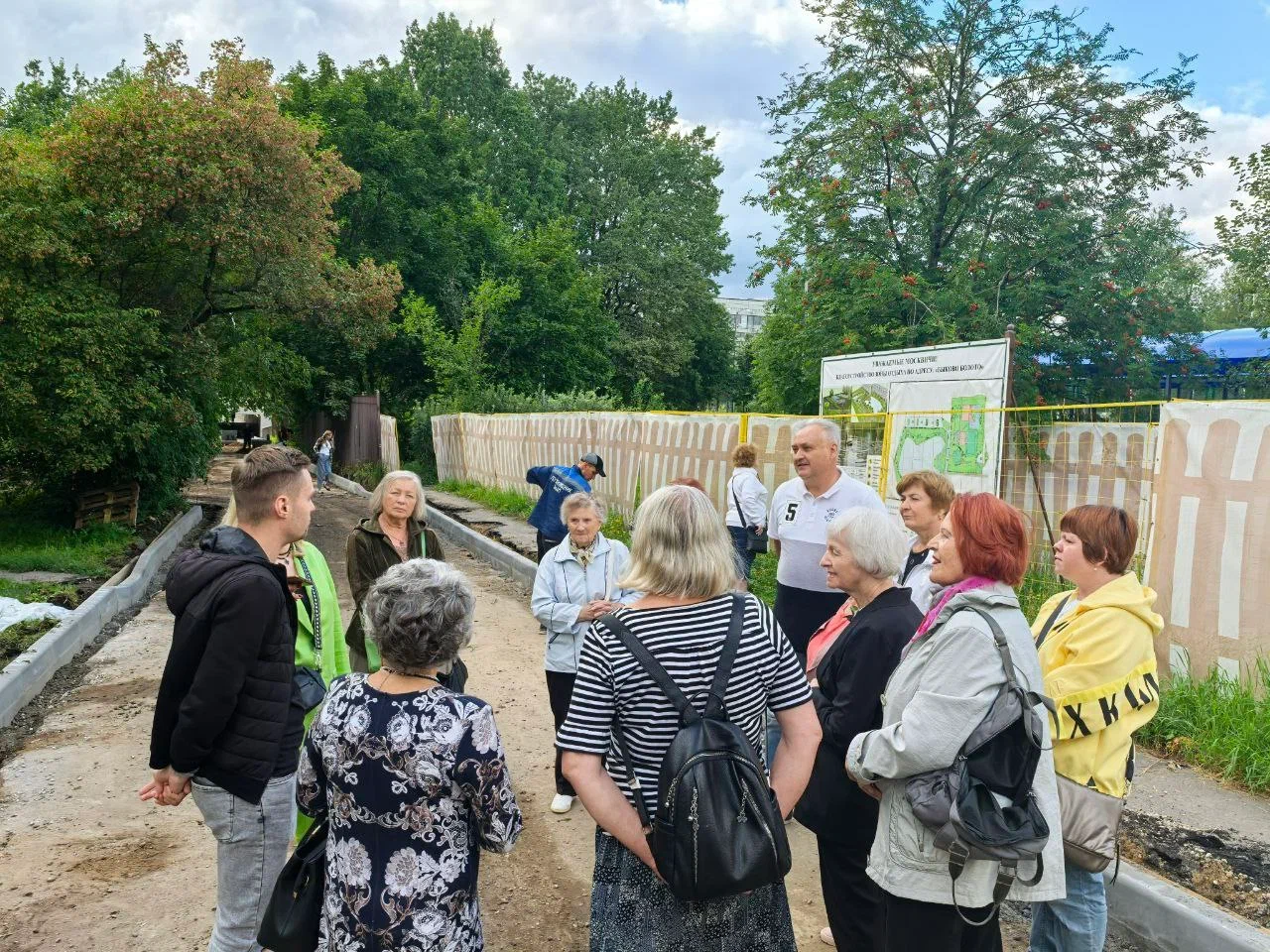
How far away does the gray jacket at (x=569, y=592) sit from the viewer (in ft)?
14.6

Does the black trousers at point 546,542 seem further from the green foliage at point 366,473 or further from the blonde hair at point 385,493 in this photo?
the green foliage at point 366,473

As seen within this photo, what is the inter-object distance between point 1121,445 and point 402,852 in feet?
21.2

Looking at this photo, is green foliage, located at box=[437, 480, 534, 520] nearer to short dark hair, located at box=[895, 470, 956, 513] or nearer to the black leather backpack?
short dark hair, located at box=[895, 470, 956, 513]

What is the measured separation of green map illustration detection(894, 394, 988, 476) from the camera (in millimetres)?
7496

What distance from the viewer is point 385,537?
14.5ft

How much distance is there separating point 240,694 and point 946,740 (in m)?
2.00

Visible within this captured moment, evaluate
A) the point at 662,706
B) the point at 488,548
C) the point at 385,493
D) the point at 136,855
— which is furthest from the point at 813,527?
the point at 488,548

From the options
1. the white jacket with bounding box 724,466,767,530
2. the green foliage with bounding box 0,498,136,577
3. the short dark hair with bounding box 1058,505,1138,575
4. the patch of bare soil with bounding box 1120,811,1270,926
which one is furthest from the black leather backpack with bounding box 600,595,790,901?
the green foliage with bounding box 0,498,136,577

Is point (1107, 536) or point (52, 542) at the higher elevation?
point (1107, 536)

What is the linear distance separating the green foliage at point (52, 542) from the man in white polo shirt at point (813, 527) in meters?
10.2

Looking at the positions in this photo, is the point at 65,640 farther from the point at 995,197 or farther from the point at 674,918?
the point at 995,197

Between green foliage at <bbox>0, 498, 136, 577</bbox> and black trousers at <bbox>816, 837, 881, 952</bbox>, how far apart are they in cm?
1141

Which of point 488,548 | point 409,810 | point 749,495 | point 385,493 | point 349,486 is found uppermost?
point 385,493

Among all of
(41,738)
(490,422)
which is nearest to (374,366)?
(490,422)
